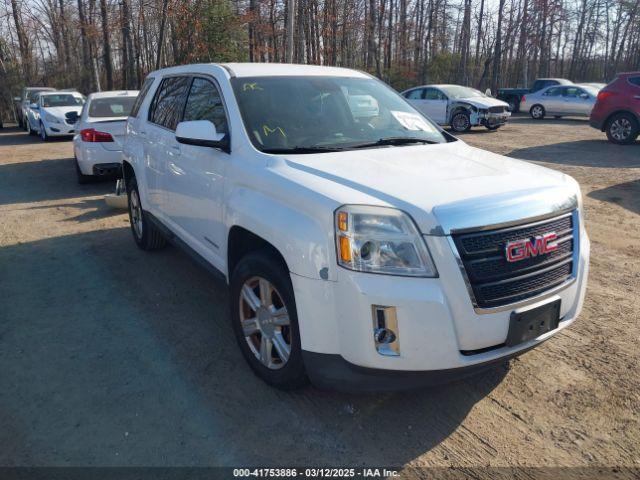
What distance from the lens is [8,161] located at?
13.3 m

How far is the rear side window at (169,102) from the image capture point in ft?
15.2

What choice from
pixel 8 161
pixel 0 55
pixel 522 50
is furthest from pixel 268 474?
pixel 522 50

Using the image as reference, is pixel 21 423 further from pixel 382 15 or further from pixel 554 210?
pixel 382 15

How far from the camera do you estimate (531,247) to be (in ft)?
8.86

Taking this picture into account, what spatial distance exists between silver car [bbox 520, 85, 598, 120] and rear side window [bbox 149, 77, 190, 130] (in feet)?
64.1

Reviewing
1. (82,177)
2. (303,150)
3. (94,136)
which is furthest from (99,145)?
(303,150)

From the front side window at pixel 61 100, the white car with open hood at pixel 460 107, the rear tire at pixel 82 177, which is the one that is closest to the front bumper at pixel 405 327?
the rear tire at pixel 82 177

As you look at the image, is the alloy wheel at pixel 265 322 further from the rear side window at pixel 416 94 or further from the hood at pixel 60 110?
the rear side window at pixel 416 94

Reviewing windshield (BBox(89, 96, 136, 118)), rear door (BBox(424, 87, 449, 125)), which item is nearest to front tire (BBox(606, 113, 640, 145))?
rear door (BBox(424, 87, 449, 125))

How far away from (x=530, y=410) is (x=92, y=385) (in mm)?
2651

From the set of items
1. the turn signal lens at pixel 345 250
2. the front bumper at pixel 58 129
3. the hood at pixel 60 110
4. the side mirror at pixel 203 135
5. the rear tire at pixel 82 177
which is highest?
the side mirror at pixel 203 135

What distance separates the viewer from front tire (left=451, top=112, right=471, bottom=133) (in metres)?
17.9

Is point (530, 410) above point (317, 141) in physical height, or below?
below

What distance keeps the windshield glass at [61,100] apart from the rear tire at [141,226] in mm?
13545
